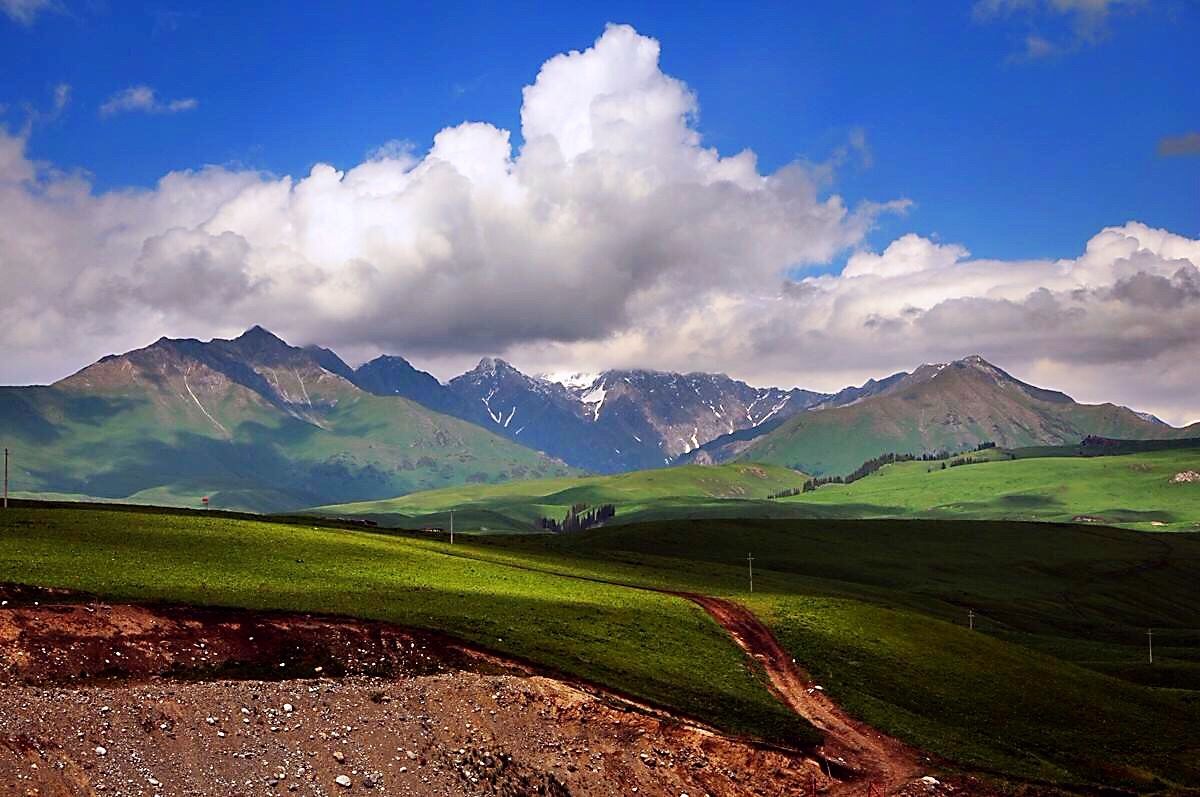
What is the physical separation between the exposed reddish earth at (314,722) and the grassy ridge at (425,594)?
349 centimetres

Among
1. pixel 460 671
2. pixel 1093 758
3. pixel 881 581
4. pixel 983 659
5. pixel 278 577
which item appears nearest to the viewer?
pixel 460 671

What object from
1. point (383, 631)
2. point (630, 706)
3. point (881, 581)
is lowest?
point (881, 581)

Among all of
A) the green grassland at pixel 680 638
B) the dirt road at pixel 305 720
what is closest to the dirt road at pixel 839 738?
the green grassland at pixel 680 638

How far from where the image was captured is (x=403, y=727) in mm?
43156

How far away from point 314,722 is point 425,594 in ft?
83.7

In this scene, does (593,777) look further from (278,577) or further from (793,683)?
(278,577)

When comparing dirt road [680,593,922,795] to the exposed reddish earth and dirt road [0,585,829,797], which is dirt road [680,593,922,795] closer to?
the exposed reddish earth

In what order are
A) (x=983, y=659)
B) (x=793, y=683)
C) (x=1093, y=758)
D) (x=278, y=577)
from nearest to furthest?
(x=1093, y=758)
(x=793, y=683)
(x=278, y=577)
(x=983, y=659)

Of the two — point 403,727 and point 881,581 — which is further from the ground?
point 403,727

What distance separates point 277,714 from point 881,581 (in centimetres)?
17259

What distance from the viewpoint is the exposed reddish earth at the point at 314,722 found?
36688 mm

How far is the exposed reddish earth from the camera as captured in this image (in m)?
36.7

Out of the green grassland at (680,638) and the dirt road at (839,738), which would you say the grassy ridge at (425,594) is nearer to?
the green grassland at (680,638)

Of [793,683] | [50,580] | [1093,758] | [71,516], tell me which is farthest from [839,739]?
[71,516]
